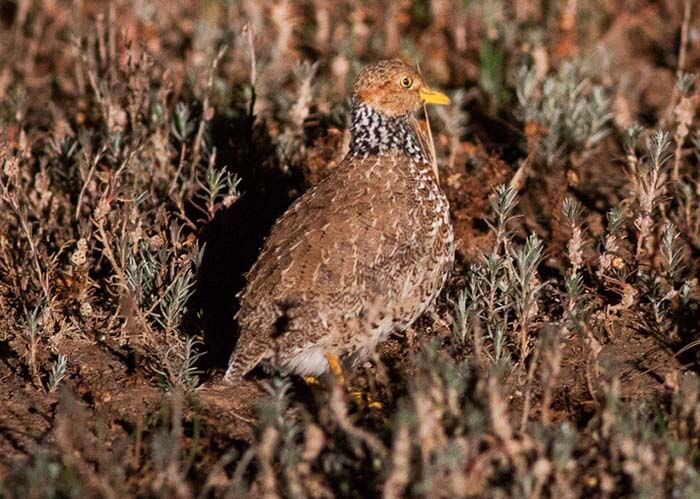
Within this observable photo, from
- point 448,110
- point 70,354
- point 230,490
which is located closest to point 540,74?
point 448,110

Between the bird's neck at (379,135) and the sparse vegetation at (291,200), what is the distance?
575 millimetres

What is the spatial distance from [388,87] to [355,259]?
1.15 meters

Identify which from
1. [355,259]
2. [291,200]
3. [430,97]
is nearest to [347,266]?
[355,259]

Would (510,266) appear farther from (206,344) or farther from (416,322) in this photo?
(206,344)

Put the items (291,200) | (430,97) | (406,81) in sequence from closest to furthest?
(406,81) < (430,97) < (291,200)

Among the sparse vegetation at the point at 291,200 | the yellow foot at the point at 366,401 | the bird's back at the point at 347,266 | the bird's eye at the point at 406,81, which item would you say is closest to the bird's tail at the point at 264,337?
the bird's back at the point at 347,266

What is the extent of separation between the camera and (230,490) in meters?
4.61

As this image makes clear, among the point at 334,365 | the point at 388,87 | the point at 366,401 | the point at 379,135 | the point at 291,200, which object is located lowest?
the point at 366,401

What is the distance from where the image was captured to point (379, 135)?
6.34 meters

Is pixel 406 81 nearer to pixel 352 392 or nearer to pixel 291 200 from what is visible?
pixel 291 200

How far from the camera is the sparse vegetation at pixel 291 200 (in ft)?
16.0

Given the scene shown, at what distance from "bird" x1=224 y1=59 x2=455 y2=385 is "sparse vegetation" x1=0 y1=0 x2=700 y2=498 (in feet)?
0.91

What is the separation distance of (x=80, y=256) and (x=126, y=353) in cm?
63

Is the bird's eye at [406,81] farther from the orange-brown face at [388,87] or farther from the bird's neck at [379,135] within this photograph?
the bird's neck at [379,135]
